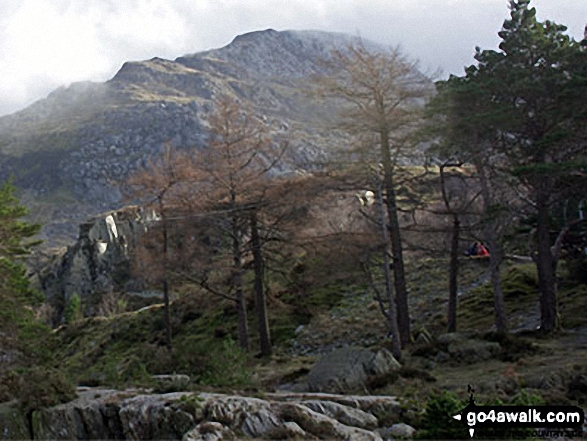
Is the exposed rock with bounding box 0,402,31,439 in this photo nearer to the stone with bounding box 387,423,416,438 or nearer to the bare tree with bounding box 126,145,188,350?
the stone with bounding box 387,423,416,438

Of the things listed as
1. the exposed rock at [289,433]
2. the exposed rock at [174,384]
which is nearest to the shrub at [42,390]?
the exposed rock at [174,384]

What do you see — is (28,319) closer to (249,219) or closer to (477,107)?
(249,219)

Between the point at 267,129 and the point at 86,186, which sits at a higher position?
the point at 86,186

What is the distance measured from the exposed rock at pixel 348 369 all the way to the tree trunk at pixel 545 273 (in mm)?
6661

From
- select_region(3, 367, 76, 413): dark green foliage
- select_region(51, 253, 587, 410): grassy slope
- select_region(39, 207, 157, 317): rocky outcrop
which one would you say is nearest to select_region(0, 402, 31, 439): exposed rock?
select_region(3, 367, 76, 413): dark green foliage

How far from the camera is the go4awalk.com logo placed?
28.6ft

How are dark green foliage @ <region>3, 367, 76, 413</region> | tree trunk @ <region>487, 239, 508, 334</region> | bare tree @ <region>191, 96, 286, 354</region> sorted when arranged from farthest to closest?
bare tree @ <region>191, 96, 286, 354</region>, tree trunk @ <region>487, 239, 508, 334</region>, dark green foliage @ <region>3, 367, 76, 413</region>

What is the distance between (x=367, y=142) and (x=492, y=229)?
5.51 m

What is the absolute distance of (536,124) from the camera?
62.6 feet

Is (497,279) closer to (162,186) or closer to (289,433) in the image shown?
(289,433)

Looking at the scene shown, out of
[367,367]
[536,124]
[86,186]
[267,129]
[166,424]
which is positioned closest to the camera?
[166,424]

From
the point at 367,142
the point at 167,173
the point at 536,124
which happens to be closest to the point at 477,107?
the point at 536,124

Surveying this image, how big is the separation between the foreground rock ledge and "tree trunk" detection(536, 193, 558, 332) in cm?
989

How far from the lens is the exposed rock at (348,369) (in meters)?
14.9
